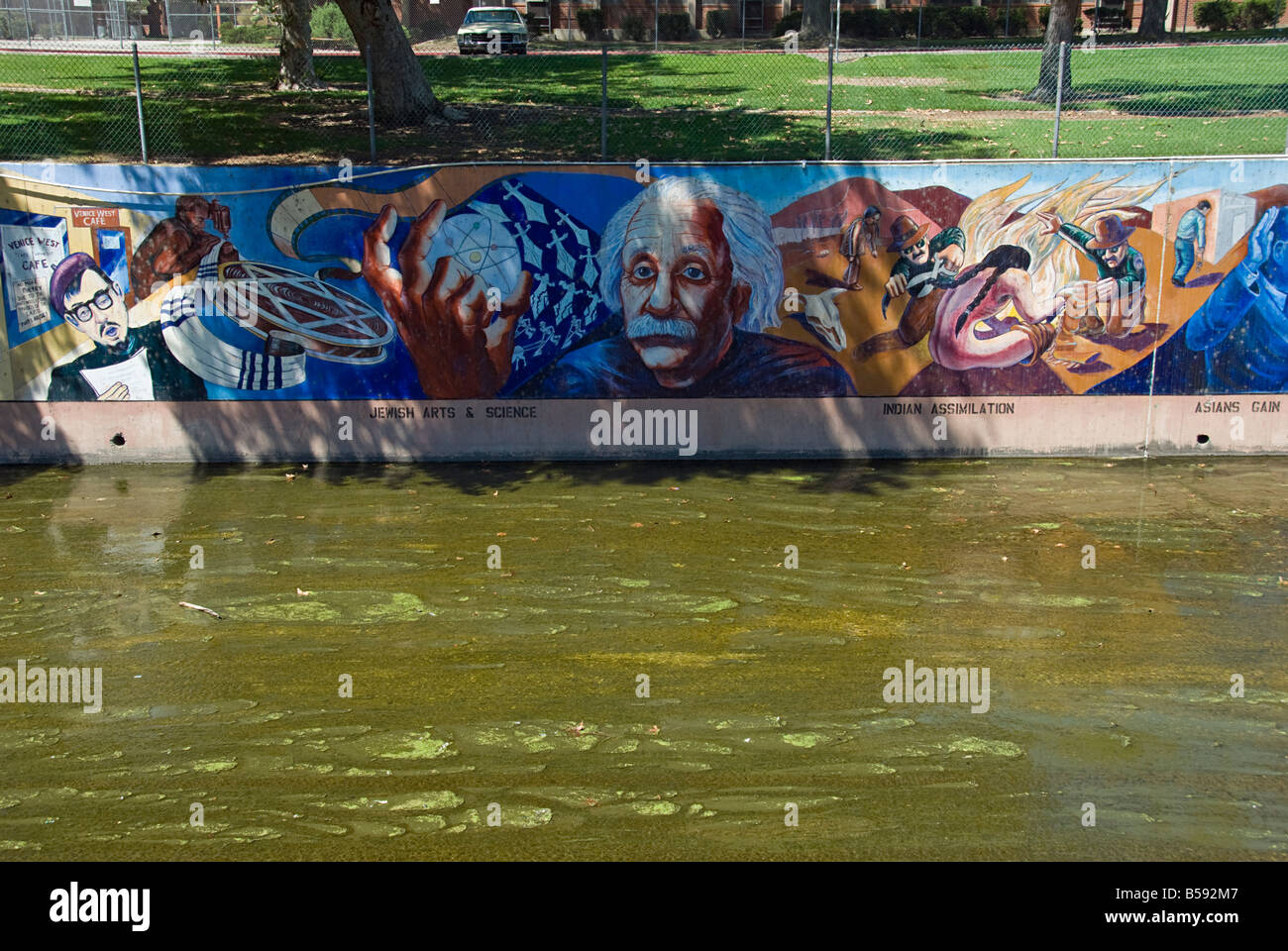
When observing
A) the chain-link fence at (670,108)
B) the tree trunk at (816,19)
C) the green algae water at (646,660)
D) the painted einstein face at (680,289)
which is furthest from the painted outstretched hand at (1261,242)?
the tree trunk at (816,19)

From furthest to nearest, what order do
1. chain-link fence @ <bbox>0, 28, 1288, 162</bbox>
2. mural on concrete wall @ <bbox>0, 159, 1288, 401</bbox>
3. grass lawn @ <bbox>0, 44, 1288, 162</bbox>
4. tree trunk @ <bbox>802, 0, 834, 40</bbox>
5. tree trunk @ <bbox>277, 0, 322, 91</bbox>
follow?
tree trunk @ <bbox>802, 0, 834, 40</bbox>, tree trunk @ <bbox>277, 0, 322, 91</bbox>, grass lawn @ <bbox>0, 44, 1288, 162</bbox>, chain-link fence @ <bbox>0, 28, 1288, 162</bbox>, mural on concrete wall @ <bbox>0, 159, 1288, 401</bbox>

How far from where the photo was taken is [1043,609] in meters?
8.78

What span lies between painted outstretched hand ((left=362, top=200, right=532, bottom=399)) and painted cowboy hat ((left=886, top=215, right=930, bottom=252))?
155 inches

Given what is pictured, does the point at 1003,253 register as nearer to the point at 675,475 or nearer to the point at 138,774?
the point at 675,475

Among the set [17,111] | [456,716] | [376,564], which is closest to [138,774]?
[456,716]

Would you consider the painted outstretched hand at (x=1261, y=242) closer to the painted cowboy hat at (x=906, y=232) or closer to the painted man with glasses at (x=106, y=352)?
the painted cowboy hat at (x=906, y=232)

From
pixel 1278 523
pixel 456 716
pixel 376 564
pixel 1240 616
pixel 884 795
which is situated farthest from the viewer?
pixel 1278 523

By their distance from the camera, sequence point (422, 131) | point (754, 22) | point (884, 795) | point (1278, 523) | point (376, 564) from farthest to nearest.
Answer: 1. point (754, 22)
2. point (422, 131)
3. point (1278, 523)
4. point (376, 564)
5. point (884, 795)

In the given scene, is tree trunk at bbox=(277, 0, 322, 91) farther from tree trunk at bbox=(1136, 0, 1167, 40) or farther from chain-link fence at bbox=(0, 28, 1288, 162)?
tree trunk at bbox=(1136, 0, 1167, 40)

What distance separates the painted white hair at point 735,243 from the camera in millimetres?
12352

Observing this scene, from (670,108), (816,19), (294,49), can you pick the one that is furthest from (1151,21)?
(294,49)

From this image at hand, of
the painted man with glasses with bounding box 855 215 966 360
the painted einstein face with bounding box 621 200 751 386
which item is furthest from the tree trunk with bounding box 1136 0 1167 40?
the painted einstein face with bounding box 621 200 751 386

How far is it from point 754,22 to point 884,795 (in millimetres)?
39298

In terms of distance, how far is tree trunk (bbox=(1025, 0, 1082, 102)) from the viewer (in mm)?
20406
